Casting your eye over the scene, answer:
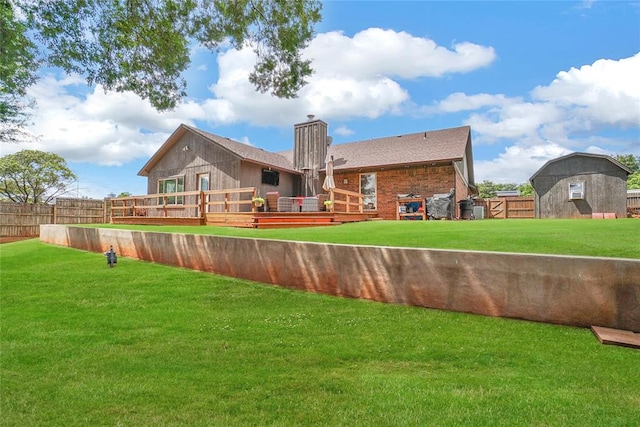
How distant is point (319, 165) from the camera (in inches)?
696

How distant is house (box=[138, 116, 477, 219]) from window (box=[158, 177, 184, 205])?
55mm

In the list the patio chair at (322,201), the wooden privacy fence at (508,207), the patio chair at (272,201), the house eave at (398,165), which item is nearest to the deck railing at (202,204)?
the patio chair at (322,201)

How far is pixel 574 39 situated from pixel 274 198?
1009 cm

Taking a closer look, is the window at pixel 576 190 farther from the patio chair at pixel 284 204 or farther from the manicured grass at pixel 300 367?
the manicured grass at pixel 300 367

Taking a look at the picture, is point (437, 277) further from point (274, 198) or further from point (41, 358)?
point (274, 198)

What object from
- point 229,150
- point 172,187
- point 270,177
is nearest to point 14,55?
point 229,150

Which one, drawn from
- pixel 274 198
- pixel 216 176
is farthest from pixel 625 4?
pixel 216 176

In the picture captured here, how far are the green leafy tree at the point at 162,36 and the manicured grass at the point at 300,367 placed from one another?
172 inches

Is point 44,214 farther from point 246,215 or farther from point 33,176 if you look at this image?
point 246,215

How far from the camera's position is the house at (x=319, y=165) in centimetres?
1481

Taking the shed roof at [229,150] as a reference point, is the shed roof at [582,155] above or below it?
below

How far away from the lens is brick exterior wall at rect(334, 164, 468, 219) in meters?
14.2

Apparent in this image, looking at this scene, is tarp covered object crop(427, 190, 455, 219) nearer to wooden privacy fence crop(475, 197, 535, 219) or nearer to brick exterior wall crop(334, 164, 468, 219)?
brick exterior wall crop(334, 164, 468, 219)

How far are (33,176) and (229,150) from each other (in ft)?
70.4
